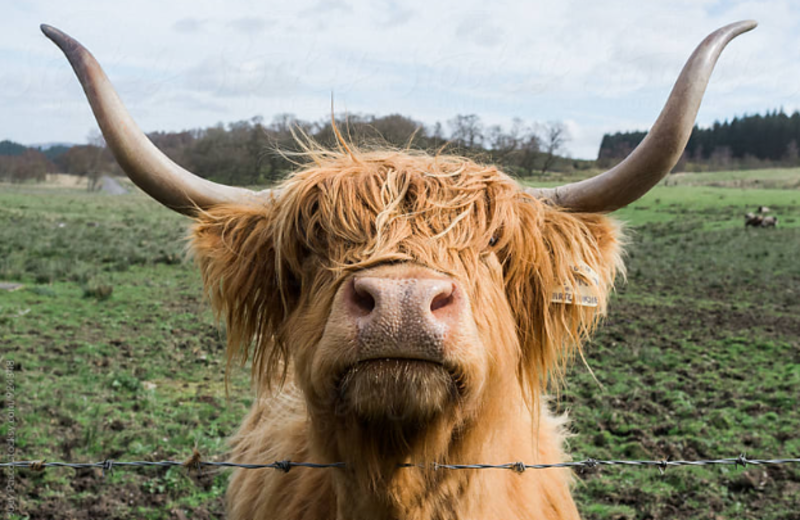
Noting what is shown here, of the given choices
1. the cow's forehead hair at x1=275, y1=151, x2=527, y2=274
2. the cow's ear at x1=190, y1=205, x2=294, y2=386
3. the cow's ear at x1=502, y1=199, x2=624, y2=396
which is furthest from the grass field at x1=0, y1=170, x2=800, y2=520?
the cow's ear at x1=190, y1=205, x2=294, y2=386

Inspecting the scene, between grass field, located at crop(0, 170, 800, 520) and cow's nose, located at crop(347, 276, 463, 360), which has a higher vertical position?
cow's nose, located at crop(347, 276, 463, 360)

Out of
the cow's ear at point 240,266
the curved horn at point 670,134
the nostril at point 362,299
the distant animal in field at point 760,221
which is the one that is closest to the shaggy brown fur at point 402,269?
the cow's ear at point 240,266

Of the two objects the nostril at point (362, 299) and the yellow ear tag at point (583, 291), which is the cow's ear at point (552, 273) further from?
the nostril at point (362, 299)

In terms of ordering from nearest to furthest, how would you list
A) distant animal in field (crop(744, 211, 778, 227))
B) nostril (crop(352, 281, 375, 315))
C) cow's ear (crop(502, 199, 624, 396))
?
1. nostril (crop(352, 281, 375, 315))
2. cow's ear (crop(502, 199, 624, 396))
3. distant animal in field (crop(744, 211, 778, 227))

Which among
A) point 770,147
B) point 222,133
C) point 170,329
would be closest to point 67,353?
point 170,329

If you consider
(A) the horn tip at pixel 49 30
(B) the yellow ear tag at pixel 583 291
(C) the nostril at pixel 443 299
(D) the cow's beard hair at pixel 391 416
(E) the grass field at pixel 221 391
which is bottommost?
(E) the grass field at pixel 221 391

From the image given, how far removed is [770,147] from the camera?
18281 mm

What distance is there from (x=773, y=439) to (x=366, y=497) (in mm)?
4567

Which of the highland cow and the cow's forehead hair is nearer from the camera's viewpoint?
the highland cow

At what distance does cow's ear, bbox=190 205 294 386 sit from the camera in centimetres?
247

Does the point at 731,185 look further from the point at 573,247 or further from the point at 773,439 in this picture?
the point at 573,247

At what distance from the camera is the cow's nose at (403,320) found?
5.33ft

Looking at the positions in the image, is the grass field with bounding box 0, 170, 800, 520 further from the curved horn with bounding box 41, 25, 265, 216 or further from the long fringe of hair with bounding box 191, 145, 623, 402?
the curved horn with bounding box 41, 25, 265, 216

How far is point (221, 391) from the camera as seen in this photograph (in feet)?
20.6
